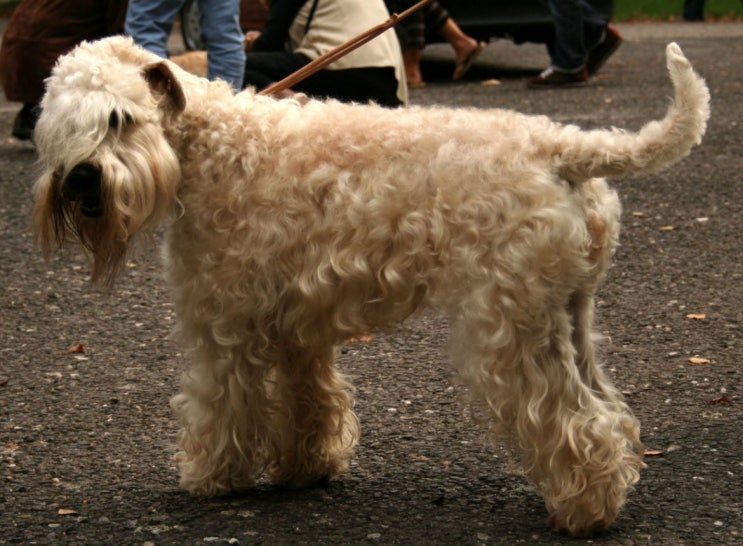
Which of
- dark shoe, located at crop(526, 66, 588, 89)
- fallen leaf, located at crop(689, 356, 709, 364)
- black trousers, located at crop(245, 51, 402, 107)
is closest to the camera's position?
fallen leaf, located at crop(689, 356, 709, 364)

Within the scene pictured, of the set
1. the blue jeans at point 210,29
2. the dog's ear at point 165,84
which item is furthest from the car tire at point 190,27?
the dog's ear at point 165,84

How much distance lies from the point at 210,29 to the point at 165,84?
353 cm

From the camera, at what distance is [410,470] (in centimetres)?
424

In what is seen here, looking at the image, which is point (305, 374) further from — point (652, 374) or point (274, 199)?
point (652, 374)

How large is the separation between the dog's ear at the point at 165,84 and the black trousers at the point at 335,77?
4.12 meters

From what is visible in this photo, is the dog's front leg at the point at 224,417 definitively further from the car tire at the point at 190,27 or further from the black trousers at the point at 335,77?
the car tire at the point at 190,27

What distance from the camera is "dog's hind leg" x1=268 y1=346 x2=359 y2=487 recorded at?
4156mm

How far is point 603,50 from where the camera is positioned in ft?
43.0

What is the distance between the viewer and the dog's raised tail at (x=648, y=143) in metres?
3.60

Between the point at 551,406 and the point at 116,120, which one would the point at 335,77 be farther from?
the point at 551,406

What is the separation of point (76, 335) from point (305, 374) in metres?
1.96

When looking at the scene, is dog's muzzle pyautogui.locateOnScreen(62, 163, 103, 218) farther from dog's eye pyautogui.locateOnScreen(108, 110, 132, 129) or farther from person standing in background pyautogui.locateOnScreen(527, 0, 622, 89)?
person standing in background pyautogui.locateOnScreen(527, 0, 622, 89)

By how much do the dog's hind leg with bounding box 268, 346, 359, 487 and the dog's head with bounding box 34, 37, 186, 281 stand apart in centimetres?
72

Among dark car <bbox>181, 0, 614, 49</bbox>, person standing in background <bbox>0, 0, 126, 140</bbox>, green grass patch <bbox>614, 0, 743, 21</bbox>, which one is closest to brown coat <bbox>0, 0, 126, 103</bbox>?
person standing in background <bbox>0, 0, 126, 140</bbox>
